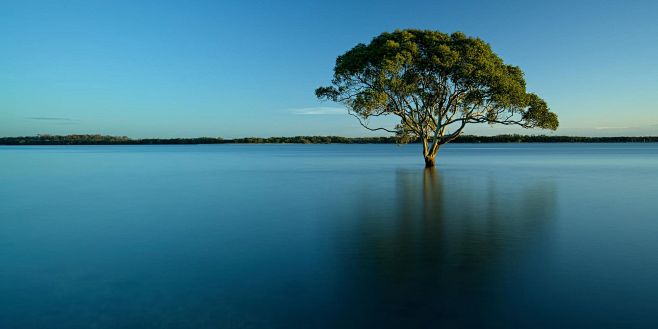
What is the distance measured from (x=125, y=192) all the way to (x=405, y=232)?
63.0 feet

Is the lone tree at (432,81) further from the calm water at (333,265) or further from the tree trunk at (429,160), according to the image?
the calm water at (333,265)

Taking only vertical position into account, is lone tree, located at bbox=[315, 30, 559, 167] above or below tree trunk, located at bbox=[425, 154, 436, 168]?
above

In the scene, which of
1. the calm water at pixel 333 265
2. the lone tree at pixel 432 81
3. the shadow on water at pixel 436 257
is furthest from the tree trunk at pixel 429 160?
the calm water at pixel 333 265

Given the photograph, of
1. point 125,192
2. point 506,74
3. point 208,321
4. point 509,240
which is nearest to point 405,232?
point 509,240

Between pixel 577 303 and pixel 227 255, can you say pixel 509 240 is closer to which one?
pixel 577 303

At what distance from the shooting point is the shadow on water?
259 inches

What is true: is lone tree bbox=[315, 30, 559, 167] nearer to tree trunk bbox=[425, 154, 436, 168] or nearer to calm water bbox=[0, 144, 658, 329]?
tree trunk bbox=[425, 154, 436, 168]

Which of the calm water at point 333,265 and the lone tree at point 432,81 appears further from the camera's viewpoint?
the lone tree at point 432,81

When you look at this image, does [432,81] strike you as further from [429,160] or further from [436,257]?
[436,257]

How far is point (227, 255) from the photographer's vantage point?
408 inches

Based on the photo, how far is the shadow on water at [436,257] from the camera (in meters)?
6.57

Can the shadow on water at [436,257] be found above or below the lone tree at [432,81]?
below

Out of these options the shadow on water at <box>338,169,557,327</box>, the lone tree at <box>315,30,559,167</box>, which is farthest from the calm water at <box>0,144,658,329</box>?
the lone tree at <box>315,30,559,167</box>

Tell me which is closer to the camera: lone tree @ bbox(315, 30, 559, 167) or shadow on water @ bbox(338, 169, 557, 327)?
shadow on water @ bbox(338, 169, 557, 327)
